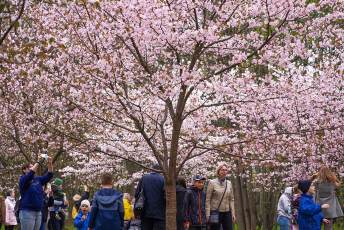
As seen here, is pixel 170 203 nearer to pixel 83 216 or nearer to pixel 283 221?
pixel 83 216

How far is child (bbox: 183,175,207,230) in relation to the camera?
12797mm

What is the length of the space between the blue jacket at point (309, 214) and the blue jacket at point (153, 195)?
2487mm

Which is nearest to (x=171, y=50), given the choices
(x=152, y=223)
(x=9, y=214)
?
(x=152, y=223)

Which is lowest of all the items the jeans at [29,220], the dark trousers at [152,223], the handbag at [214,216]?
the dark trousers at [152,223]

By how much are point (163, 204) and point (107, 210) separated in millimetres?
1414

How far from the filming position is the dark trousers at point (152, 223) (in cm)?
1122

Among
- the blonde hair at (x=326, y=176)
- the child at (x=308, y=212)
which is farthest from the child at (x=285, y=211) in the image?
the child at (x=308, y=212)

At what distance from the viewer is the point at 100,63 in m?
10.0

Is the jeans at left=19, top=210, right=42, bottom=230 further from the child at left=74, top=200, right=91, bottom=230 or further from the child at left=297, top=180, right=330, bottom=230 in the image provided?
the child at left=297, top=180, right=330, bottom=230

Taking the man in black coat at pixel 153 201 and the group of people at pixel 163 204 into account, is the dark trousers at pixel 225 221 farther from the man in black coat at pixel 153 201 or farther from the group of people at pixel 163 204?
the man in black coat at pixel 153 201

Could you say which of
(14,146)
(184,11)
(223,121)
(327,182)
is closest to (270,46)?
(184,11)

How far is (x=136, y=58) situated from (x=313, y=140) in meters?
5.58

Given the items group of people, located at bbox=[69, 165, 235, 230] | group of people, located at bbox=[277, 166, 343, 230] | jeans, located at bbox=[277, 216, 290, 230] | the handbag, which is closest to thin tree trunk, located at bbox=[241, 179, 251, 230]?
jeans, located at bbox=[277, 216, 290, 230]

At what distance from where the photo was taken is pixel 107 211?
33.3ft
